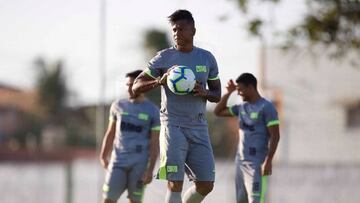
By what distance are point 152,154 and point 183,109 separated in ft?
10.3

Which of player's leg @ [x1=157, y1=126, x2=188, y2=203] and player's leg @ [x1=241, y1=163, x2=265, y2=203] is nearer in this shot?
player's leg @ [x1=157, y1=126, x2=188, y2=203]

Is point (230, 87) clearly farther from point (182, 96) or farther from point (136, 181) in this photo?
point (182, 96)

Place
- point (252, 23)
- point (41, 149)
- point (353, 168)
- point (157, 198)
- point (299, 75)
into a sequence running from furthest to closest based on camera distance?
point (41, 149) < point (299, 75) < point (353, 168) < point (252, 23) < point (157, 198)

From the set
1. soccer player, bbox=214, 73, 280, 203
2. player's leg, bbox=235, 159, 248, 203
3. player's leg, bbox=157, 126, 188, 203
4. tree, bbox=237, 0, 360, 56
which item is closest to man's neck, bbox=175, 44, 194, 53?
player's leg, bbox=157, 126, 188, 203

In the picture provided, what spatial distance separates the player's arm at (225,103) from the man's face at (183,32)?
2742mm

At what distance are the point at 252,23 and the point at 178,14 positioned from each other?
780 cm

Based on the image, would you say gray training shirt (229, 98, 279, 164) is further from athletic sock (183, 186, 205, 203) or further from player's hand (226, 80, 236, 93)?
athletic sock (183, 186, 205, 203)

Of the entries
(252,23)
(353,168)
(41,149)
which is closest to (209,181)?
(252,23)

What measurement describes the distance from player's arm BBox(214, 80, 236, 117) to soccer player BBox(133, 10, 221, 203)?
2439mm

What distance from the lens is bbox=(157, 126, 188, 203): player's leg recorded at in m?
11.1

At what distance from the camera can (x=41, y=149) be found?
94.3 ft

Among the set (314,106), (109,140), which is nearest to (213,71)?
(109,140)

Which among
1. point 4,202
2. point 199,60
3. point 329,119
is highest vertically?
point 199,60

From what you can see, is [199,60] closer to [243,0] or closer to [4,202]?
[243,0]
